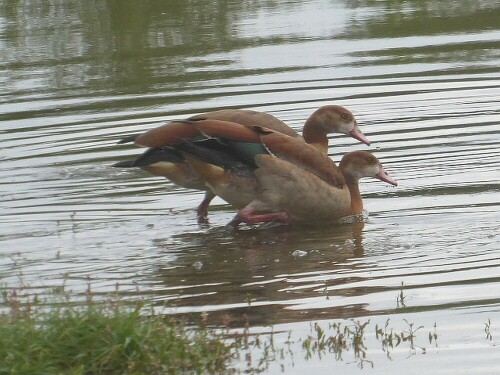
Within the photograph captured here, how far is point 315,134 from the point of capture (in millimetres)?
11977

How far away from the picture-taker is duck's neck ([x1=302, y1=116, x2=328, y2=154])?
1192 cm

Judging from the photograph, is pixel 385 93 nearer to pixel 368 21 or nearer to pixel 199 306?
pixel 368 21

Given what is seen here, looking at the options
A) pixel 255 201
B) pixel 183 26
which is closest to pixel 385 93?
pixel 255 201

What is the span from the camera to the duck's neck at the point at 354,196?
11.1 metres

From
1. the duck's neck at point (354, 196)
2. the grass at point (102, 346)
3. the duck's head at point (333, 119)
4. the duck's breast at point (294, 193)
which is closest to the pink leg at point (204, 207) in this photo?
the duck's breast at point (294, 193)

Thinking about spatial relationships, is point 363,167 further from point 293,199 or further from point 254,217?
point 254,217

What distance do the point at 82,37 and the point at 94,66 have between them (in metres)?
2.50

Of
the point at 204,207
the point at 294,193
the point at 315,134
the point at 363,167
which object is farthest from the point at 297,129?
the point at 294,193

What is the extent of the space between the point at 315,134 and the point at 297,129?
1944 mm

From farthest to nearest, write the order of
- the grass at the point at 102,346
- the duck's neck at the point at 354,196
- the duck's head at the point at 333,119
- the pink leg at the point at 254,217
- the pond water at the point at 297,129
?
1. the duck's head at the point at 333,119
2. the duck's neck at the point at 354,196
3. the pink leg at the point at 254,217
4. the pond water at the point at 297,129
5. the grass at the point at 102,346

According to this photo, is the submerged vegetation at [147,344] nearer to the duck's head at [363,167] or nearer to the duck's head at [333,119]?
the duck's head at [363,167]

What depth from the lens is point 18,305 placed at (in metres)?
7.50

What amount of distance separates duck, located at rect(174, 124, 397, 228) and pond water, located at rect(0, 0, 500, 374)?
220 millimetres

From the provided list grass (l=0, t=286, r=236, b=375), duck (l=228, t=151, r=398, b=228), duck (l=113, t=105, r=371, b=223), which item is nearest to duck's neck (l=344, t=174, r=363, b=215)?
duck (l=228, t=151, r=398, b=228)
